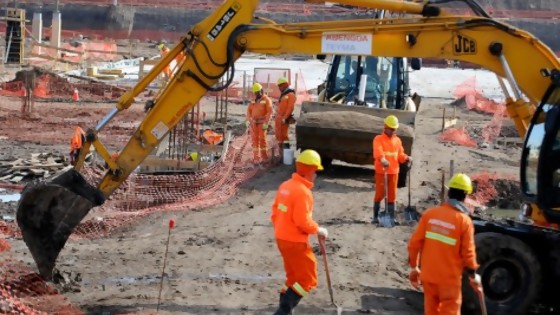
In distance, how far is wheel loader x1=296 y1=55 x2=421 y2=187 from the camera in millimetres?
17734

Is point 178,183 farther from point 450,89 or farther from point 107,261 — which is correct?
point 450,89

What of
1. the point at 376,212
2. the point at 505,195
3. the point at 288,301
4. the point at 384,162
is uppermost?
the point at 384,162

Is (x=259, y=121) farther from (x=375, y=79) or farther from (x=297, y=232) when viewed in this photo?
(x=297, y=232)

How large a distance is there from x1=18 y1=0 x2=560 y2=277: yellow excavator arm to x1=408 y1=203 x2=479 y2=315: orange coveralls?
313 cm

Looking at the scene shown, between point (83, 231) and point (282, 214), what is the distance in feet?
19.2

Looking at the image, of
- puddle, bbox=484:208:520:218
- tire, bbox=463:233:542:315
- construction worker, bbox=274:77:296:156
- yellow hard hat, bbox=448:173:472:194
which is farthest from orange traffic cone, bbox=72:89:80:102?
yellow hard hat, bbox=448:173:472:194

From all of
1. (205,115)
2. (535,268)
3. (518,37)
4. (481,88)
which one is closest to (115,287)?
(535,268)

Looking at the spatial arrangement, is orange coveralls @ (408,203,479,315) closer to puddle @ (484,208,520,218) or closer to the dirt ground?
the dirt ground

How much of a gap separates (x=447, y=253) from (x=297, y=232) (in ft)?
4.90

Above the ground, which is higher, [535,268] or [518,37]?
[518,37]

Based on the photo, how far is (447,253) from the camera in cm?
846

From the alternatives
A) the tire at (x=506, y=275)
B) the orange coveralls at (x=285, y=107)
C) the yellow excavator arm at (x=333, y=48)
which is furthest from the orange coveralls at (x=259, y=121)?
the tire at (x=506, y=275)

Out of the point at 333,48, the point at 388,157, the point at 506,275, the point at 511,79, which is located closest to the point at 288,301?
the point at 506,275

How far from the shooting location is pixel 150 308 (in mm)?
10062
